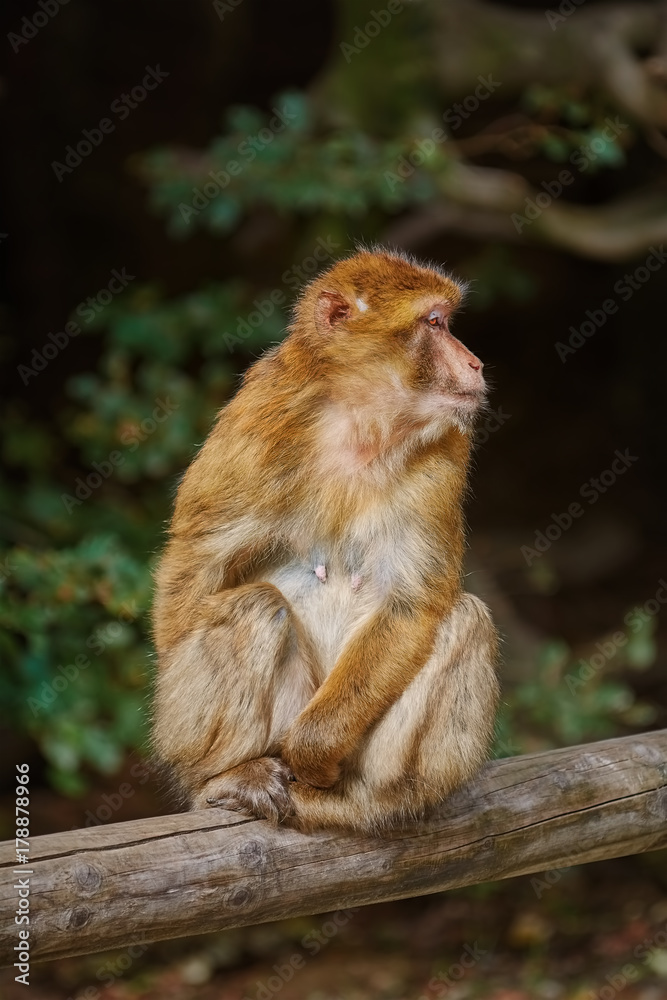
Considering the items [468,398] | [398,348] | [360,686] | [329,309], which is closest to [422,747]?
[360,686]

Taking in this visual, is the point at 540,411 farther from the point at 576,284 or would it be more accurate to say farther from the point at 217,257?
the point at 217,257

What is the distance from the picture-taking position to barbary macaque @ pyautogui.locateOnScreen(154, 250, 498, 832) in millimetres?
3344

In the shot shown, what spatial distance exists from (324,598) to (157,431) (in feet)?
8.68

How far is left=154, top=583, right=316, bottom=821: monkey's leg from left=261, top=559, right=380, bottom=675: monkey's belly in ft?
0.21

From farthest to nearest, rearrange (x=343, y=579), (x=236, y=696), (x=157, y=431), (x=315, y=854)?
(x=157, y=431), (x=343, y=579), (x=236, y=696), (x=315, y=854)

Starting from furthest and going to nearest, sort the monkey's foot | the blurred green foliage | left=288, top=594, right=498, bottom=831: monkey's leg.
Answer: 1. the blurred green foliage
2. left=288, top=594, right=498, bottom=831: monkey's leg
3. the monkey's foot

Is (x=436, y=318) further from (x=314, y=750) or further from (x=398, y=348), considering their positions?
(x=314, y=750)

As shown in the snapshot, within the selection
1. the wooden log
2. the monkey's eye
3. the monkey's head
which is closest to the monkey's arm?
the wooden log

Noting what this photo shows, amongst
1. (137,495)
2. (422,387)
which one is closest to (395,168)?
(422,387)

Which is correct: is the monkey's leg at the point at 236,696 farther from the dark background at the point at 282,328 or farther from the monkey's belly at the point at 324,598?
the dark background at the point at 282,328

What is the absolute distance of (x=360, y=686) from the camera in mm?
3312

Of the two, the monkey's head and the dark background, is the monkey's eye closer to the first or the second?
the monkey's head

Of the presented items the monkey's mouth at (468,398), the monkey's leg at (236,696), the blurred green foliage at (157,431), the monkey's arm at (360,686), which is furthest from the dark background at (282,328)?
the monkey's mouth at (468,398)

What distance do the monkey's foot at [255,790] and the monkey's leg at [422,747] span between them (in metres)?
0.05
